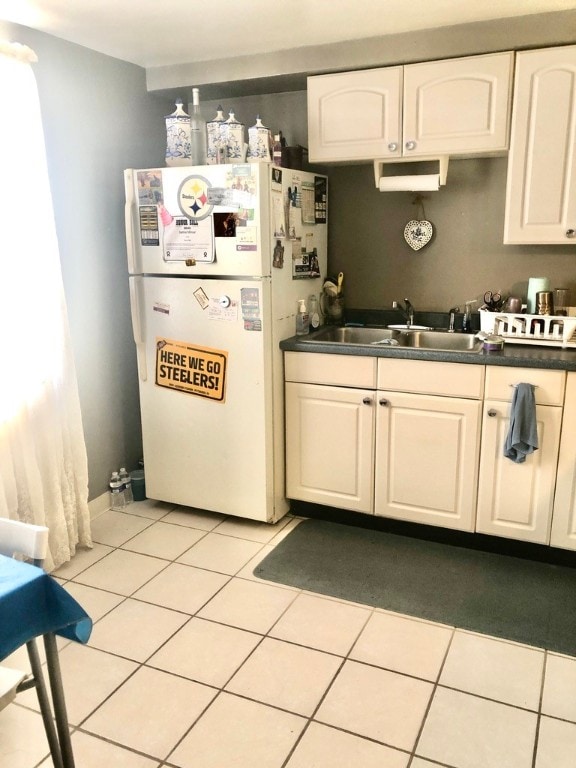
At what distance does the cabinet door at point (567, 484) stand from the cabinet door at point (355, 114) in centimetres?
134

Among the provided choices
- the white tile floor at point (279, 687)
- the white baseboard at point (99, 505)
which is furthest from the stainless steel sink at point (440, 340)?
the white baseboard at point (99, 505)

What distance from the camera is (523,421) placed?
2.54 m

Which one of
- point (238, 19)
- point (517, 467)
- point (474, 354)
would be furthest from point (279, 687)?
point (238, 19)

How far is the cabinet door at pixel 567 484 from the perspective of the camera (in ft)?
8.23

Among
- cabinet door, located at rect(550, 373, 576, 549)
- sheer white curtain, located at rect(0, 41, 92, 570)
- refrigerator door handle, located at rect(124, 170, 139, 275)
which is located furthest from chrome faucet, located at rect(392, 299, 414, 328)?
sheer white curtain, located at rect(0, 41, 92, 570)

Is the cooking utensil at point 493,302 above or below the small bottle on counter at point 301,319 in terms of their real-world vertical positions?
above

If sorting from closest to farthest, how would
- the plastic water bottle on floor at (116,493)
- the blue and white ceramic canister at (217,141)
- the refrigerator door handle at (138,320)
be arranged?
the blue and white ceramic canister at (217,141) → the refrigerator door handle at (138,320) → the plastic water bottle on floor at (116,493)

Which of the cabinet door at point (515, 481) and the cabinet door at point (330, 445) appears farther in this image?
the cabinet door at point (330, 445)

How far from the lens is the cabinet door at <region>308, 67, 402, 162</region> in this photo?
2.80 metres

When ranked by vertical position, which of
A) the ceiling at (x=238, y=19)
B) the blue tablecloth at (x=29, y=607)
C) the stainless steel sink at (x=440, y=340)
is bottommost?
the blue tablecloth at (x=29, y=607)

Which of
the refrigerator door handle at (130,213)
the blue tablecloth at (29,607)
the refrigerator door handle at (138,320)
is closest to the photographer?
the blue tablecloth at (29,607)

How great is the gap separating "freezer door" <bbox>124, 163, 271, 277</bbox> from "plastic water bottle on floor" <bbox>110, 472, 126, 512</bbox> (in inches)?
42.8

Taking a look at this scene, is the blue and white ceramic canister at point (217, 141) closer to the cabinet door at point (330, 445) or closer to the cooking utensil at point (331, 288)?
the cooking utensil at point (331, 288)

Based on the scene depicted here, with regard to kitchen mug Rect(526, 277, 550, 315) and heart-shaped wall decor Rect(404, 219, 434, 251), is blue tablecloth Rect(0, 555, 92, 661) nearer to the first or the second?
kitchen mug Rect(526, 277, 550, 315)
